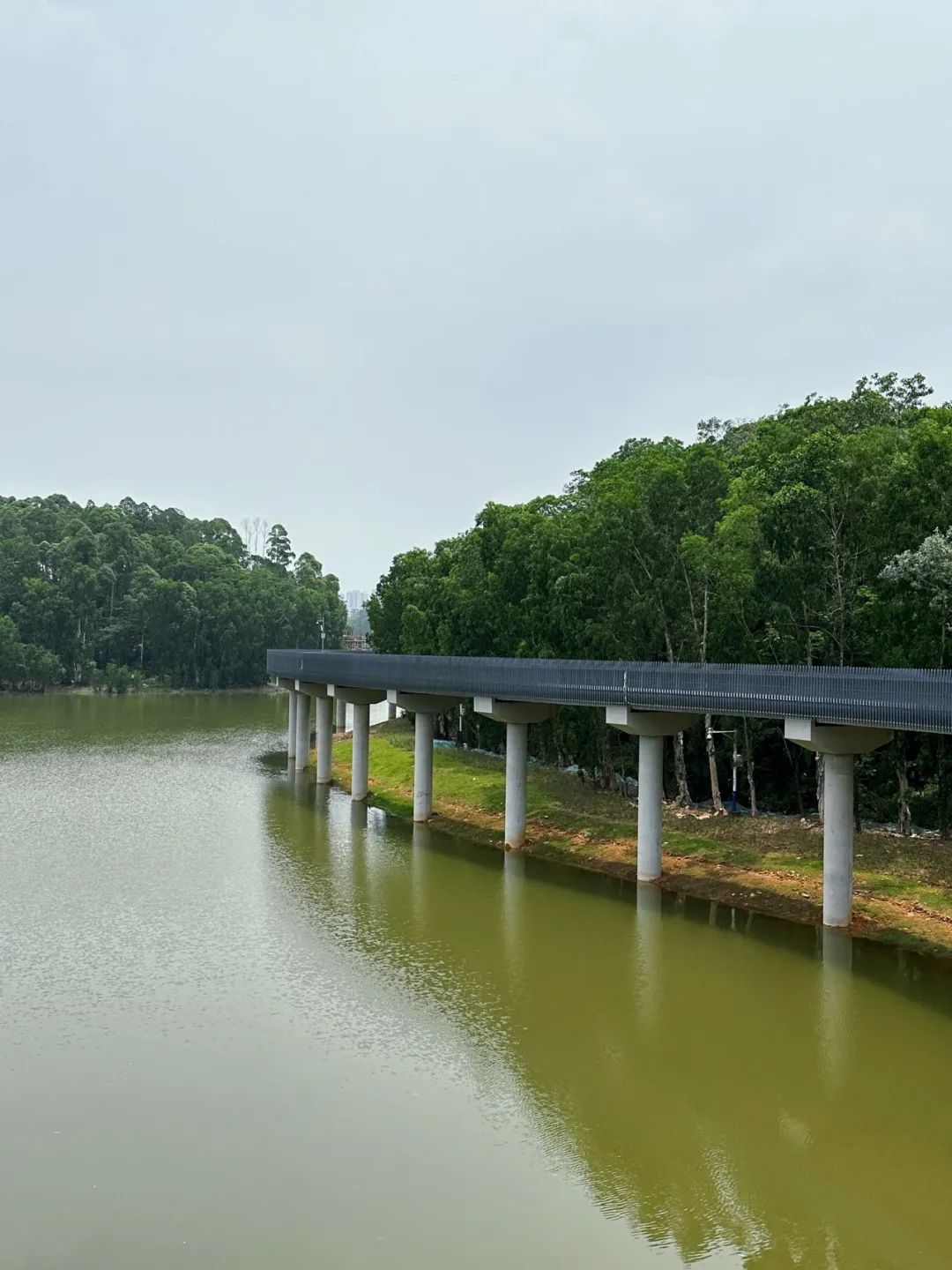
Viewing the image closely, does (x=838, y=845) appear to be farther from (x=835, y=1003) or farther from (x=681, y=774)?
(x=681, y=774)

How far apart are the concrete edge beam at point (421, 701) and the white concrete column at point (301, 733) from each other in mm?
17953

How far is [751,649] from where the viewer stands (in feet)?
121

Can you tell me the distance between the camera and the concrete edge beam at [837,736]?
85.1 ft

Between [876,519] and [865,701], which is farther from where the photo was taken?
[876,519]

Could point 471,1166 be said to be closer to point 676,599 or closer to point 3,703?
point 676,599

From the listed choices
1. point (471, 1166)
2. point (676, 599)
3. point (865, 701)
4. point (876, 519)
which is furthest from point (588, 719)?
point (471, 1166)

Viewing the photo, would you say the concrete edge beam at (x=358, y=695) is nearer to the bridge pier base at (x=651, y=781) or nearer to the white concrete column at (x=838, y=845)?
the bridge pier base at (x=651, y=781)

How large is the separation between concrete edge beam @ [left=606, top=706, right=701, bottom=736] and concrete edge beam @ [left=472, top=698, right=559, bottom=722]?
5.14 m

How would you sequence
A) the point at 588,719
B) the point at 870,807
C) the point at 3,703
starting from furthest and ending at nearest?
the point at 3,703 → the point at 588,719 → the point at 870,807

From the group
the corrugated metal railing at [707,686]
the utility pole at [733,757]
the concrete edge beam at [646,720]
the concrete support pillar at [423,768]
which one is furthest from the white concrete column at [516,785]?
the utility pole at [733,757]

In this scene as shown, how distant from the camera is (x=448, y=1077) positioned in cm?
1758

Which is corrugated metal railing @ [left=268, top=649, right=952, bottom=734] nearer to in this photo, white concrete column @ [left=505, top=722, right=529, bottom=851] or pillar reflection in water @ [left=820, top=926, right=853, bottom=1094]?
white concrete column @ [left=505, top=722, right=529, bottom=851]

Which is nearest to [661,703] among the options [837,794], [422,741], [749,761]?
[837,794]

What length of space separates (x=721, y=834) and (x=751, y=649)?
7.00 metres
